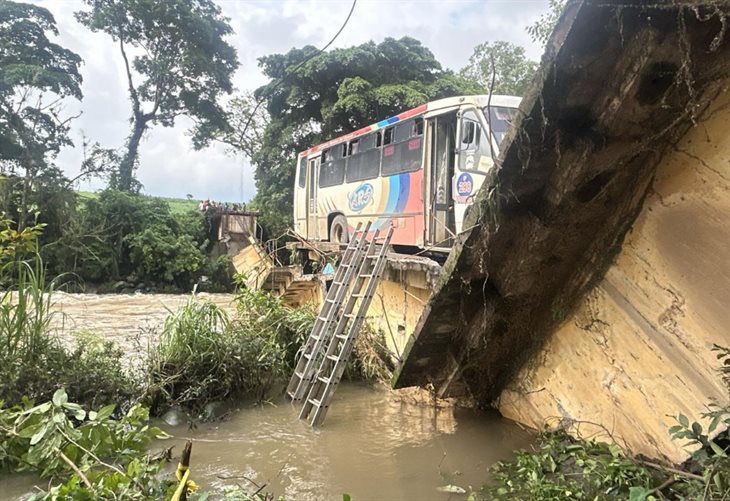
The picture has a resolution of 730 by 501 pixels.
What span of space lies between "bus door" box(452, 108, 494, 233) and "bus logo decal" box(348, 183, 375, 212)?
258 cm

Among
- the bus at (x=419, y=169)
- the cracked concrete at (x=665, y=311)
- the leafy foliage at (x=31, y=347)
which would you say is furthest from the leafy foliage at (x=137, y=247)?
the cracked concrete at (x=665, y=311)

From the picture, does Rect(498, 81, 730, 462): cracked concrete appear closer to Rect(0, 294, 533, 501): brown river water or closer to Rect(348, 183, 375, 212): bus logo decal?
Rect(0, 294, 533, 501): brown river water

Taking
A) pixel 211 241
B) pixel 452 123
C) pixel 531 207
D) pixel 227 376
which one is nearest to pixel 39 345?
pixel 227 376

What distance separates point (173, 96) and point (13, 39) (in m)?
6.33

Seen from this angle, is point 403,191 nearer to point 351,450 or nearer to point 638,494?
point 351,450

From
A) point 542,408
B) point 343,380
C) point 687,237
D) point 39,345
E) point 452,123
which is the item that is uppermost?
point 452,123

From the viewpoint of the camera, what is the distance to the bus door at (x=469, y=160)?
635 centimetres

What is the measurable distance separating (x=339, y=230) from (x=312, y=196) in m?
2.18

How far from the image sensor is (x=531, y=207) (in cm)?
334

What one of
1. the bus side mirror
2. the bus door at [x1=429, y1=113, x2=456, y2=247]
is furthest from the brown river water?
the bus side mirror

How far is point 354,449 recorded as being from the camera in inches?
171

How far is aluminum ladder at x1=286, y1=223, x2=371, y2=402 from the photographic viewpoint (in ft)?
17.6

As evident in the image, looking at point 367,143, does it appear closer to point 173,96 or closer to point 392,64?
point 392,64

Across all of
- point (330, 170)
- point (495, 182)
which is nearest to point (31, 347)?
point (495, 182)
